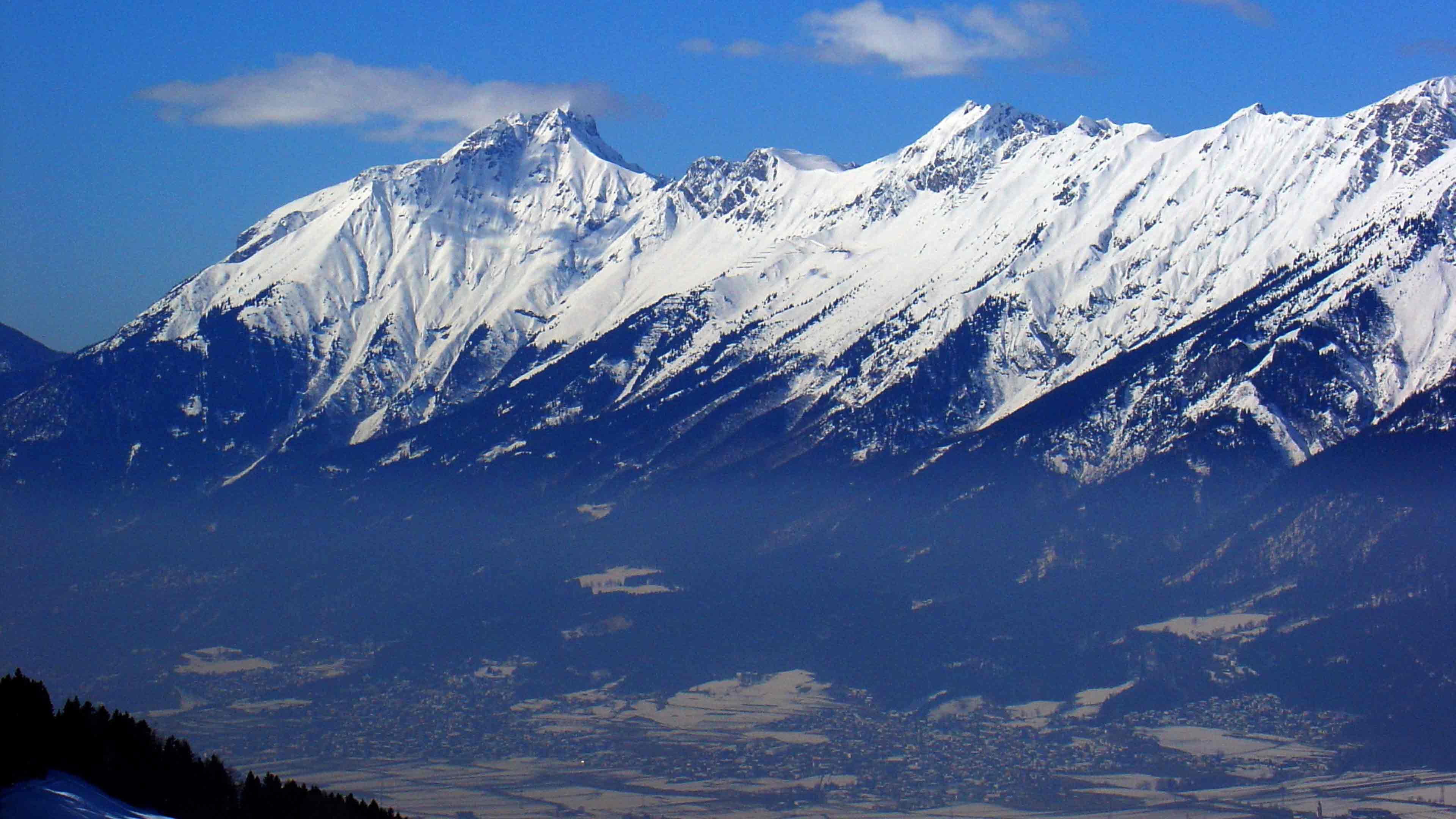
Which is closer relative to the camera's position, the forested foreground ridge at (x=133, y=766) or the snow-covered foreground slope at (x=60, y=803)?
the snow-covered foreground slope at (x=60, y=803)

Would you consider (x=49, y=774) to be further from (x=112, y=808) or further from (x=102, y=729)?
(x=102, y=729)

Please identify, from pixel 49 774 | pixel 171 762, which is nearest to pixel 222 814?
pixel 171 762

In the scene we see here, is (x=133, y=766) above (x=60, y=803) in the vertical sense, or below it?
above

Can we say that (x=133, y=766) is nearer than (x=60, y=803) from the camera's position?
No

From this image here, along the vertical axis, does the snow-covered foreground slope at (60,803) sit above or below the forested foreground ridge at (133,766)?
below
